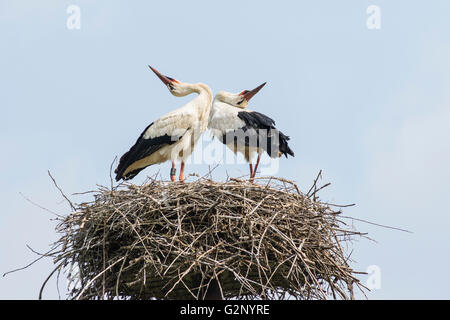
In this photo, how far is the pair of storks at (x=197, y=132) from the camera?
7.81 metres

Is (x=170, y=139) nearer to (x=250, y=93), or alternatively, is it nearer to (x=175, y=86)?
(x=175, y=86)

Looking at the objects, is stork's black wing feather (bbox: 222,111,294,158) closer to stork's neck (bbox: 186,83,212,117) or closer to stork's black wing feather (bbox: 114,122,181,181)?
stork's neck (bbox: 186,83,212,117)

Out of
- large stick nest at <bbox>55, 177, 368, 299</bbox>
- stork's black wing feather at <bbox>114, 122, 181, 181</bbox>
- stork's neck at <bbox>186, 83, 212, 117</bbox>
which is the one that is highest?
stork's neck at <bbox>186, 83, 212, 117</bbox>

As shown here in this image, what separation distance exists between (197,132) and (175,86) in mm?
802

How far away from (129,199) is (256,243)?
44.9 inches

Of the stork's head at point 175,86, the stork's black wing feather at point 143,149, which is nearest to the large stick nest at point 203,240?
the stork's black wing feather at point 143,149

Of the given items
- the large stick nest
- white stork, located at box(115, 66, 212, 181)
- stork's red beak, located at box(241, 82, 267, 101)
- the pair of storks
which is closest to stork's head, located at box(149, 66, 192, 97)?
the pair of storks

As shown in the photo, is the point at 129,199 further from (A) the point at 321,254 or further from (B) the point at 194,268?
(A) the point at 321,254

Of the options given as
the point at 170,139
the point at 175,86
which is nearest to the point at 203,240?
the point at 170,139

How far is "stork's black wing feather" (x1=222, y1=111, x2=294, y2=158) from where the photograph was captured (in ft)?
26.4

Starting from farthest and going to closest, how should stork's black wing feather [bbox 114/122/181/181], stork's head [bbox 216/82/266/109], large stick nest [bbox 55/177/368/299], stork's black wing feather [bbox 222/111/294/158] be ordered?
stork's head [bbox 216/82/266/109]
stork's black wing feather [bbox 222/111/294/158]
stork's black wing feather [bbox 114/122/181/181]
large stick nest [bbox 55/177/368/299]

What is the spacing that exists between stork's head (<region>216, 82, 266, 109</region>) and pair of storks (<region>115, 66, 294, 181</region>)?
0.04 feet
